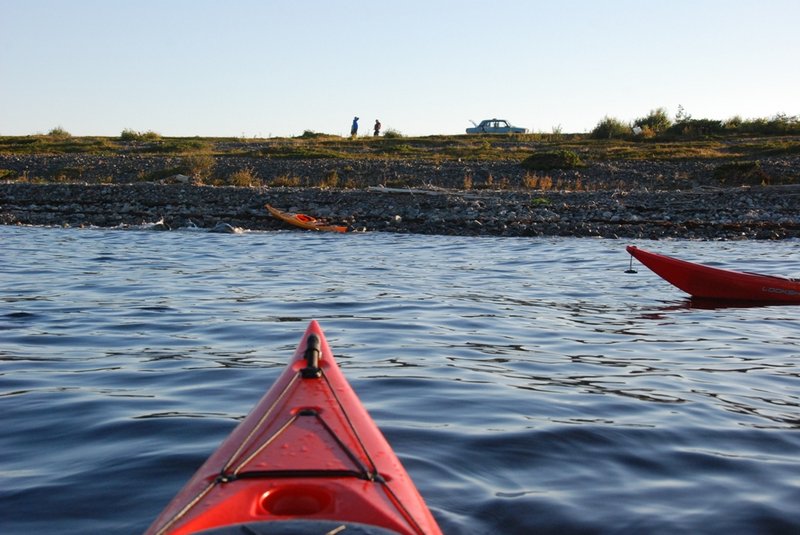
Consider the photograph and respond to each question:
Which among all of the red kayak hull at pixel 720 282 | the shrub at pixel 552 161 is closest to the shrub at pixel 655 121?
the shrub at pixel 552 161

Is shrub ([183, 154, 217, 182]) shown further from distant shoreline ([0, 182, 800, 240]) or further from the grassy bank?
the grassy bank

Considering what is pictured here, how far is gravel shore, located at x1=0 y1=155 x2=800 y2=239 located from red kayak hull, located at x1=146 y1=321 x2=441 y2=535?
15.0m

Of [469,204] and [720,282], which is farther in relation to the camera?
[469,204]

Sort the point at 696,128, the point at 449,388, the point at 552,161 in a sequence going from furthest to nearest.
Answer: the point at 696,128, the point at 552,161, the point at 449,388

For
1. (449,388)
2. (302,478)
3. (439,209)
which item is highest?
(302,478)

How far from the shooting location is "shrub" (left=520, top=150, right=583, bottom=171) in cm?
2791

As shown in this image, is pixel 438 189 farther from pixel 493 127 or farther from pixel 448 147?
pixel 493 127

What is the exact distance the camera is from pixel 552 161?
2822cm

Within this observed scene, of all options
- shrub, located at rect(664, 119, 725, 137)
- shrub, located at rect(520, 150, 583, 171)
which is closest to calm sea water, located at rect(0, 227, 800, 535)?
shrub, located at rect(520, 150, 583, 171)

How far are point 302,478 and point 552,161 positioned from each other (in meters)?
25.6

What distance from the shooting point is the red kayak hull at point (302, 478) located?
329 cm

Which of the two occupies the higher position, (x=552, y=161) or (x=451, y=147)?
(x=451, y=147)

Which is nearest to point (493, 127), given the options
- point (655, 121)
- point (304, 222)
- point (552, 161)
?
point (655, 121)

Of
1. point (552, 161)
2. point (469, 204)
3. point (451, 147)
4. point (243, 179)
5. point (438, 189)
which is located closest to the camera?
point (469, 204)
